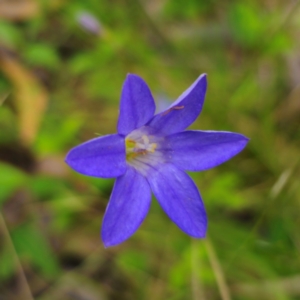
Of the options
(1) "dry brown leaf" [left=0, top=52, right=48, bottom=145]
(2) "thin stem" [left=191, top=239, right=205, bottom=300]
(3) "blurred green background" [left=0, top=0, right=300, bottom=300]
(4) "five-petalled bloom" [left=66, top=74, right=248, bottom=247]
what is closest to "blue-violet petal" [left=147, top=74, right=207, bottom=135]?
(4) "five-petalled bloom" [left=66, top=74, right=248, bottom=247]

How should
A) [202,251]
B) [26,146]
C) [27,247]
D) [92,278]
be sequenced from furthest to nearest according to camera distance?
[26,146] → [92,278] → [27,247] → [202,251]

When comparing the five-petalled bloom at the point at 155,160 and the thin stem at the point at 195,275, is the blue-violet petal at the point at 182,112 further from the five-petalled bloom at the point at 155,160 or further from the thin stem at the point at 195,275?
the thin stem at the point at 195,275

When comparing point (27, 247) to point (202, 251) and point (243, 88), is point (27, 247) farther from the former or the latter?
point (243, 88)

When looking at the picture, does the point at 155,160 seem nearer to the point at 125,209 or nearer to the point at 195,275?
the point at 125,209

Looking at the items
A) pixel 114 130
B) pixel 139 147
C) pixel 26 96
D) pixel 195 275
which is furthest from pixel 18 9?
pixel 195 275

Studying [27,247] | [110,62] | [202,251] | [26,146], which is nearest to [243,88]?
[110,62]

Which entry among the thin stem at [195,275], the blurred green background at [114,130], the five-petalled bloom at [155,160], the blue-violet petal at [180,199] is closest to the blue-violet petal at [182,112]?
the five-petalled bloom at [155,160]
